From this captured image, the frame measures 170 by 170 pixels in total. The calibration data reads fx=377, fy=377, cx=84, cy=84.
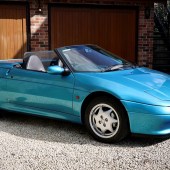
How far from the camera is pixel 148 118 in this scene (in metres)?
4.49

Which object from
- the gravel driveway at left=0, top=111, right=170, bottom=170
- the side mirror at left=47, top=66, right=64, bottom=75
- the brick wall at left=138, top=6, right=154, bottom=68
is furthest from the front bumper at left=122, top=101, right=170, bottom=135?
the brick wall at left=138, top=6, right=154, bottom=68

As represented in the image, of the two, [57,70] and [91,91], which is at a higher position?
[57,70]

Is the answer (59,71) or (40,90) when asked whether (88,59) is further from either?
(40,90)

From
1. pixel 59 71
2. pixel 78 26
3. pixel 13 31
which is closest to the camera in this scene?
pixel 59 71

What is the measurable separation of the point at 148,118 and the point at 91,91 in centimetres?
84

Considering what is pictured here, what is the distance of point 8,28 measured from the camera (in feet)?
32.3

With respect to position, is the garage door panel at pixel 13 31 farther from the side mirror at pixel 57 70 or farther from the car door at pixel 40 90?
the side mirror at pixel 57 70

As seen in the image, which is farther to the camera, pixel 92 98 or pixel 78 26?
pixel 78 26

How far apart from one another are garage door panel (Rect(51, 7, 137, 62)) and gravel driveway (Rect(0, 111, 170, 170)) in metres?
5.14

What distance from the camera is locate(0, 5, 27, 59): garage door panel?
9750 millimetres

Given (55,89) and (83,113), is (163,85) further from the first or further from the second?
(55,89)

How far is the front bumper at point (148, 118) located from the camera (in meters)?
4.47

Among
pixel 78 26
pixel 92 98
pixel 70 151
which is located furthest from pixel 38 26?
pixel 70 151

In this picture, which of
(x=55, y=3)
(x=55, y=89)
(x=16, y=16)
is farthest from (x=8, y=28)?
(x=55, y=89)
